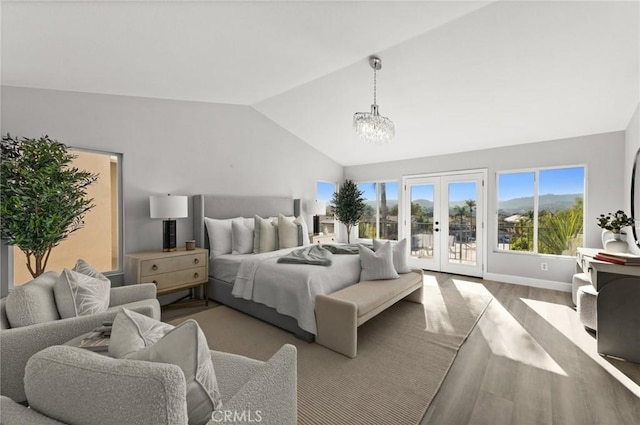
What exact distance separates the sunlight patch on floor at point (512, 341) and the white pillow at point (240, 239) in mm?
2995

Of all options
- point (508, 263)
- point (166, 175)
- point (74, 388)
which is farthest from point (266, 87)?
point (508, 263)

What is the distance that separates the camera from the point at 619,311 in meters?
2.24

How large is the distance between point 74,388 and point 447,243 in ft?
18.0

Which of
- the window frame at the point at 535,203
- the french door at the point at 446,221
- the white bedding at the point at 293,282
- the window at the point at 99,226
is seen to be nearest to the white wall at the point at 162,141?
the window at the point at 99,226

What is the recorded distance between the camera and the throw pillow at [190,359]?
0.77m

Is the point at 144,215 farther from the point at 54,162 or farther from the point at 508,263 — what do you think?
the point at 508,263

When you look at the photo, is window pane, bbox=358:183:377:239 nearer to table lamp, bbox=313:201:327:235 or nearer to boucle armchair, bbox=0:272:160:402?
table lamp, bbox=313:201:327:235

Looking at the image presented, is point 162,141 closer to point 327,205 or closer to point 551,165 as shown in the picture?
point 327,205

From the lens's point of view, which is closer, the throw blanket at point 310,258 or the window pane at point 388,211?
the throw blanket at point 310,258

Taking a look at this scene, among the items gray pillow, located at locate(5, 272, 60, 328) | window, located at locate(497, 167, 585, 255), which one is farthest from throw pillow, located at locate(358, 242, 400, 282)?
window, located at locate(497, 167, 585, 255)

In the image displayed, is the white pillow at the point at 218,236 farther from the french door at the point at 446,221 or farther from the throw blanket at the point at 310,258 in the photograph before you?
the french door at the point at 446,221

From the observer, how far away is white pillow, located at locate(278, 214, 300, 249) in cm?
406

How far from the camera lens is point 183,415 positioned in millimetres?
641

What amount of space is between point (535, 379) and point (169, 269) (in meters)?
3.61
